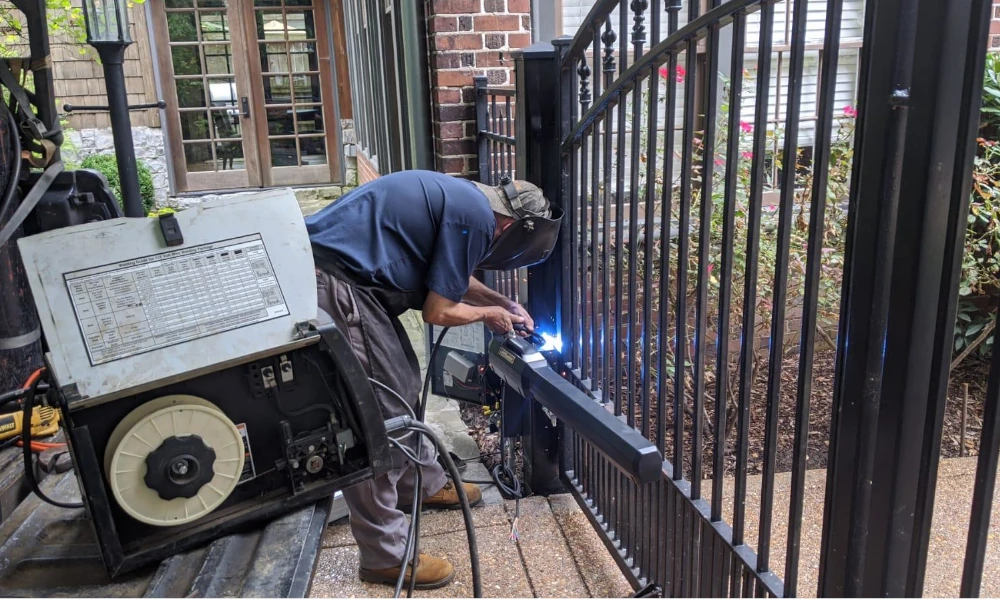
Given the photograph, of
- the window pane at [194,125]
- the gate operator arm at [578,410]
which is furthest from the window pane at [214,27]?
the gate operator arm at [578,410]

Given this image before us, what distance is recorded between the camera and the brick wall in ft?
13.2

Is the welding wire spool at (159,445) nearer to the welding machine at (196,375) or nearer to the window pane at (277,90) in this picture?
the welding machine at (196,375)

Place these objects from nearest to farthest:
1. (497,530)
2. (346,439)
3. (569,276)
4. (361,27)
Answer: (346,439), (569,276), (497,530), (361,27)

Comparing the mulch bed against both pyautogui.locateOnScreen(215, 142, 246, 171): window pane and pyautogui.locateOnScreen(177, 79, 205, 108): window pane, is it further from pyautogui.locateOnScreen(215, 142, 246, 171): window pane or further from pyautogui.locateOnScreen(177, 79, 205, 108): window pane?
pyautogui.locateOnScreen(177, 79, 205, 108): window pane

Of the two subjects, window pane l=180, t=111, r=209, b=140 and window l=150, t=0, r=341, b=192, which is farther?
window pane l=180, t=111, r=209, b=140

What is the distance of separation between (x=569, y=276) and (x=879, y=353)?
5.47ft

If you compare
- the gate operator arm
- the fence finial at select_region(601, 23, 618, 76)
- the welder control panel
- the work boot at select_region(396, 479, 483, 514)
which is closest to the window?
the work boot at select_region(396, 479, 483, 514)

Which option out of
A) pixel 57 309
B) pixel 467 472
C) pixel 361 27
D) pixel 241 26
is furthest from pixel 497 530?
pixel 241 26

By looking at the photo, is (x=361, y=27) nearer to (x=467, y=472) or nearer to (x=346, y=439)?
(x=467, y=472)

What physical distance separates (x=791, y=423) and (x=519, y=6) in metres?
2.72

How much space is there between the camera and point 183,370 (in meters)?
1.36

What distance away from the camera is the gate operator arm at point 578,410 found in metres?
1.85

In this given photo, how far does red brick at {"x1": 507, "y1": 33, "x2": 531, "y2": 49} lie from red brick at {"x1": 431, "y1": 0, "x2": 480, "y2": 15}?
9.1 inches

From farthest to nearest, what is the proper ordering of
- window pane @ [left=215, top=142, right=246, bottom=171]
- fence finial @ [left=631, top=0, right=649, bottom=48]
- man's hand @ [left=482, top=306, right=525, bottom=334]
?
window pane @ [left=215, top=142, right=246, bottom=171], man's hand @ [left=482, top=306, right=525, bottom=334], fence finial @ [left=631, top=0, right=649, bottom=48]
